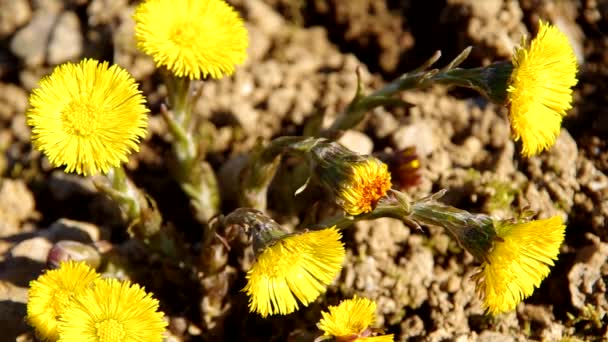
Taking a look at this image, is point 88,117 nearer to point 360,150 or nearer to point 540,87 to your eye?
point 360,150

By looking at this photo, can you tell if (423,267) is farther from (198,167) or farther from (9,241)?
(9,241)

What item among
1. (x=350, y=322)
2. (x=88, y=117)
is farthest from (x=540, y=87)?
(x=88, y=117)

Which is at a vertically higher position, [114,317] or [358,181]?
[358,181]

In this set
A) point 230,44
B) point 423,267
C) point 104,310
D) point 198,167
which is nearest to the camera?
point 104,310

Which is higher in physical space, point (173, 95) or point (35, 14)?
point (35, 14)

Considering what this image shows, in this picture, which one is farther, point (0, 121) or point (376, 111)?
point (0, 121)

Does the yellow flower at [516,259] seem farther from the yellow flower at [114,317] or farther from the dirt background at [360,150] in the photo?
the yellow flower at [114,317]

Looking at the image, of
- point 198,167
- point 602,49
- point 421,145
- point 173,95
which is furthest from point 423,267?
point 602,49
